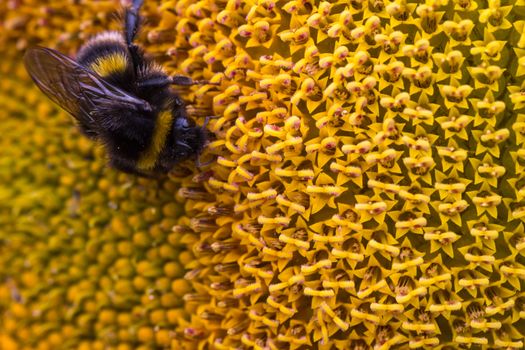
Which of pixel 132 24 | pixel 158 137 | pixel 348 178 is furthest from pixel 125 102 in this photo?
pixel 348 178

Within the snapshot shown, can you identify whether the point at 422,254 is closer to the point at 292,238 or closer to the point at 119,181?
the point at 292,238

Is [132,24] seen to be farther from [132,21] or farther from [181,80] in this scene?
[181,80]

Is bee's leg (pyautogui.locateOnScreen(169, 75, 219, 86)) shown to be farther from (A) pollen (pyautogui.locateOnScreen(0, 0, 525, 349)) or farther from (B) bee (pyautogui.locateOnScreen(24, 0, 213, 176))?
(A) pollen (pyautogui.locateOnScreen(0, 0, 525, 349))

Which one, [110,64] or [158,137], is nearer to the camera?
[158,137]

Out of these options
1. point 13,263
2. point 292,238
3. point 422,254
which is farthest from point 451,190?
point 13,263

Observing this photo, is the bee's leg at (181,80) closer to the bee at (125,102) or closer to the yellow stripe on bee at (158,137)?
the bee at (125,102)

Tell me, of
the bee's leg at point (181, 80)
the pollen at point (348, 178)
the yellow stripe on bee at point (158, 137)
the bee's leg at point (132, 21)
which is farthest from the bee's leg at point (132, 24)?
the yellow stripe on bee at point (158, 137)
